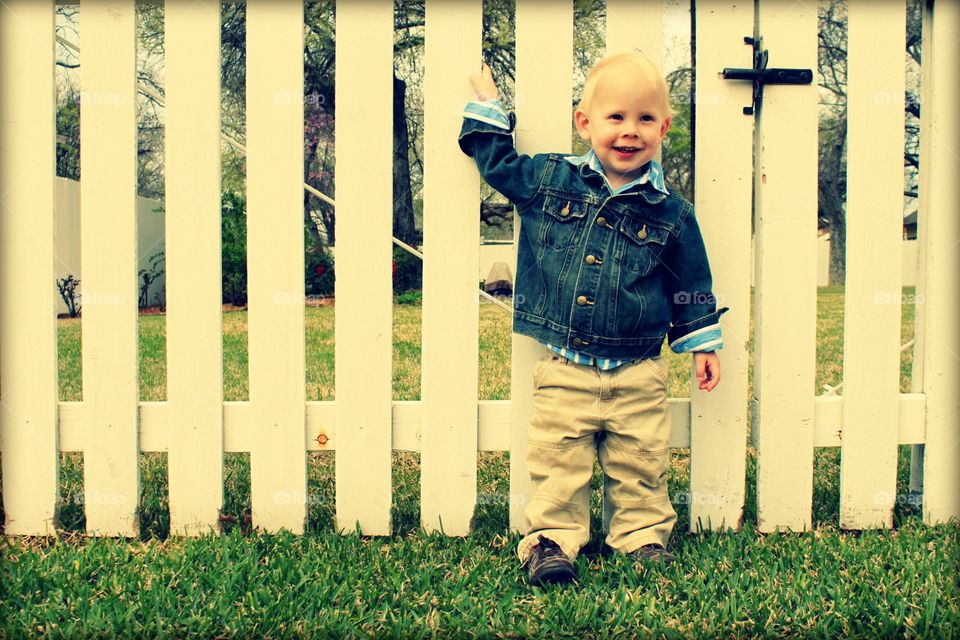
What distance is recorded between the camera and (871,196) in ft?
7.23

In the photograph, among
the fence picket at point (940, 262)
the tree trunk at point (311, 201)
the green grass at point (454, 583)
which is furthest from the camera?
the tree trunk at point (311, 201)

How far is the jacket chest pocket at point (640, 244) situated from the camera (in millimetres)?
2012

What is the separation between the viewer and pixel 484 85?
6.79 feet

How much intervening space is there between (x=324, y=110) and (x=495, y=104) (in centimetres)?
905

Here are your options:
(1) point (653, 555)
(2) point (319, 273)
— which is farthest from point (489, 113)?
(2) point (319, 273)

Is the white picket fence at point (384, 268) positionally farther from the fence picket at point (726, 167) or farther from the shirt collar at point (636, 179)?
the shirt collar at point (636, 179)

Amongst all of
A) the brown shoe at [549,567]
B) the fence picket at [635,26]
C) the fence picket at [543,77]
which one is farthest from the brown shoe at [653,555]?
the fence picket at [635,26]

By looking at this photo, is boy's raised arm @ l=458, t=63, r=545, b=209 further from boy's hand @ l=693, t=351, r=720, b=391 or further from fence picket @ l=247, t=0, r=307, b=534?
boy's hand @ l=693, t=351, r=720, b=391

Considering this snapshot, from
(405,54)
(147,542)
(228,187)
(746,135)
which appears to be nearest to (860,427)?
(746,135)

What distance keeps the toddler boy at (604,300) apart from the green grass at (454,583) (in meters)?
0.17

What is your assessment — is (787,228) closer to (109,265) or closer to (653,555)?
(653,555)

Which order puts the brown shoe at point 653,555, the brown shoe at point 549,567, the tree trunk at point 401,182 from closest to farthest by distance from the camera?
the brown shoe at point 549,567
the brown shoe at point 653,555
the tree trunk at point 401,182

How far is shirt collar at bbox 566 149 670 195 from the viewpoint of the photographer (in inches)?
79.6

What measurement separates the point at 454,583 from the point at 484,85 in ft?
4.33
